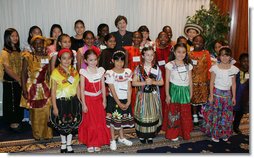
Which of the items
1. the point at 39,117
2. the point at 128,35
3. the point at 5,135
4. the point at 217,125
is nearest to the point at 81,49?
the point at 128,35

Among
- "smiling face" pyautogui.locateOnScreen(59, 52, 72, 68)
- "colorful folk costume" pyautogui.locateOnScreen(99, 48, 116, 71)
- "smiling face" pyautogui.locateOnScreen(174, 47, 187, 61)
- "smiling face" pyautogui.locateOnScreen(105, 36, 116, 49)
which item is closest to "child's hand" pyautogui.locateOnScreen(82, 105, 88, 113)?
"smiling face" pyautogui.locateOnScreen(59, 52, 72, 68)

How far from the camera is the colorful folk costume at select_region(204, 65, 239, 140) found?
363 cm

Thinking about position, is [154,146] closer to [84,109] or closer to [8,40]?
[84,109]

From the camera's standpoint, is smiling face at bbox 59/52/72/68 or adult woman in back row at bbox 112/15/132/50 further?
adult woman in back row at bbox 112/15/132/50

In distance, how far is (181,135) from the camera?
3811 millimetres

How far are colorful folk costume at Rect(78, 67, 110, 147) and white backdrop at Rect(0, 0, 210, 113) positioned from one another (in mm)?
2293

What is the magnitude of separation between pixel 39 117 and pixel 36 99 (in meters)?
0.26

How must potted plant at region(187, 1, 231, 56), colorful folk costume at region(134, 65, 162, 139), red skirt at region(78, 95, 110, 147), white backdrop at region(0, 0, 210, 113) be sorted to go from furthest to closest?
potted plant at region(187, 1, 231, 56), white backdrop at region(0, 0, 210, 113), colorful folk costume at region(134, 65, 162, 139), red skirt at region(78, 95, 110, 147)

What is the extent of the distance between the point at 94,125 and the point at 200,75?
1837 mm

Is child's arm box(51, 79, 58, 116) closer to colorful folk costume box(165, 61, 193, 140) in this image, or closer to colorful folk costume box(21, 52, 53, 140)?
colorful folk costume box(21, 52, 53, 140)

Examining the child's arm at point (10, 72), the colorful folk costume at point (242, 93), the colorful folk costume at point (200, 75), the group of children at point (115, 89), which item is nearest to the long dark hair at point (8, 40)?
the group of children at point (115, 89)

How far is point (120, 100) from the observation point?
3387 mm

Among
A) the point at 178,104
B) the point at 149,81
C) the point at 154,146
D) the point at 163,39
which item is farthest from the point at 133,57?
the point at 154,146

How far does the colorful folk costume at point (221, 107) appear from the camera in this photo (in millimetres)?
3629
